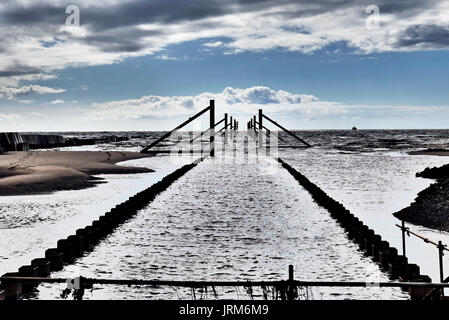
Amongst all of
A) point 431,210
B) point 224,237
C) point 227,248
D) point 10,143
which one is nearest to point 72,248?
point 227,248

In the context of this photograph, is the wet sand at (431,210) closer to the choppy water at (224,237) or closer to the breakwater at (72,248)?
the choppy water at (224,237)

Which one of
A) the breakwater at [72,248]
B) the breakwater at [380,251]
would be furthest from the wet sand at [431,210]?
the breakwater at [72,248]

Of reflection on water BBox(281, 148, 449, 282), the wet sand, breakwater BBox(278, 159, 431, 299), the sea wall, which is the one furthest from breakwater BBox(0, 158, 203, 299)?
the sea wall

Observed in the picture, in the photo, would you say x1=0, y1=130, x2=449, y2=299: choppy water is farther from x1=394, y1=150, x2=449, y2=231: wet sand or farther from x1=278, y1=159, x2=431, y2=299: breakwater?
x1=394, y1=150, x2=449, y2=231: wet sand

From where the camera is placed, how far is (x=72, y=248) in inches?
372

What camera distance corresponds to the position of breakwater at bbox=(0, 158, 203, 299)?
270 inches

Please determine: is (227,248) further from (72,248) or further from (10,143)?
(10,143)

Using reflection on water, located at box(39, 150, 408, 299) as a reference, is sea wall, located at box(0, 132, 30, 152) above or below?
above

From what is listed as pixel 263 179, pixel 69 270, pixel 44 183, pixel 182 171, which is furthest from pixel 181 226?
pixel 182 171

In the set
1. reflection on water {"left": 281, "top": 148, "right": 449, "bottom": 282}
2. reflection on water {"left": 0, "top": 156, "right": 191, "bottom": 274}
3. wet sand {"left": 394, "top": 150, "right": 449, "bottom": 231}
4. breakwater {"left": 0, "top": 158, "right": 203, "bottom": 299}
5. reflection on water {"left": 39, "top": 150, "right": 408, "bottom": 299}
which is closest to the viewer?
breakwater {"left": 0, "top": 158, "right": 203, "bottom": 299}

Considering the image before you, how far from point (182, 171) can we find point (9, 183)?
32.3 ft

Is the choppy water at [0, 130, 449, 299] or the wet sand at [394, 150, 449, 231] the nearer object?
the choppy water at [0, 130, 449, 299]

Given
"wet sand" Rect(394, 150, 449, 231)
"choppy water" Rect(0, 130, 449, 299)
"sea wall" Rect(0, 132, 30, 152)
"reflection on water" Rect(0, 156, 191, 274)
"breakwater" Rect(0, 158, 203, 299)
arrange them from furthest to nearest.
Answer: "sea wall" Rect(0, 132, 30, 152), "wet sand" Rect(394, 150, 449, 231), "reflection on water" Rect(0, 156, 191, 274), "choppy water" Rect(0, 130, 449, 299), "breakwater" Rect(0, 158, 203, 299)
